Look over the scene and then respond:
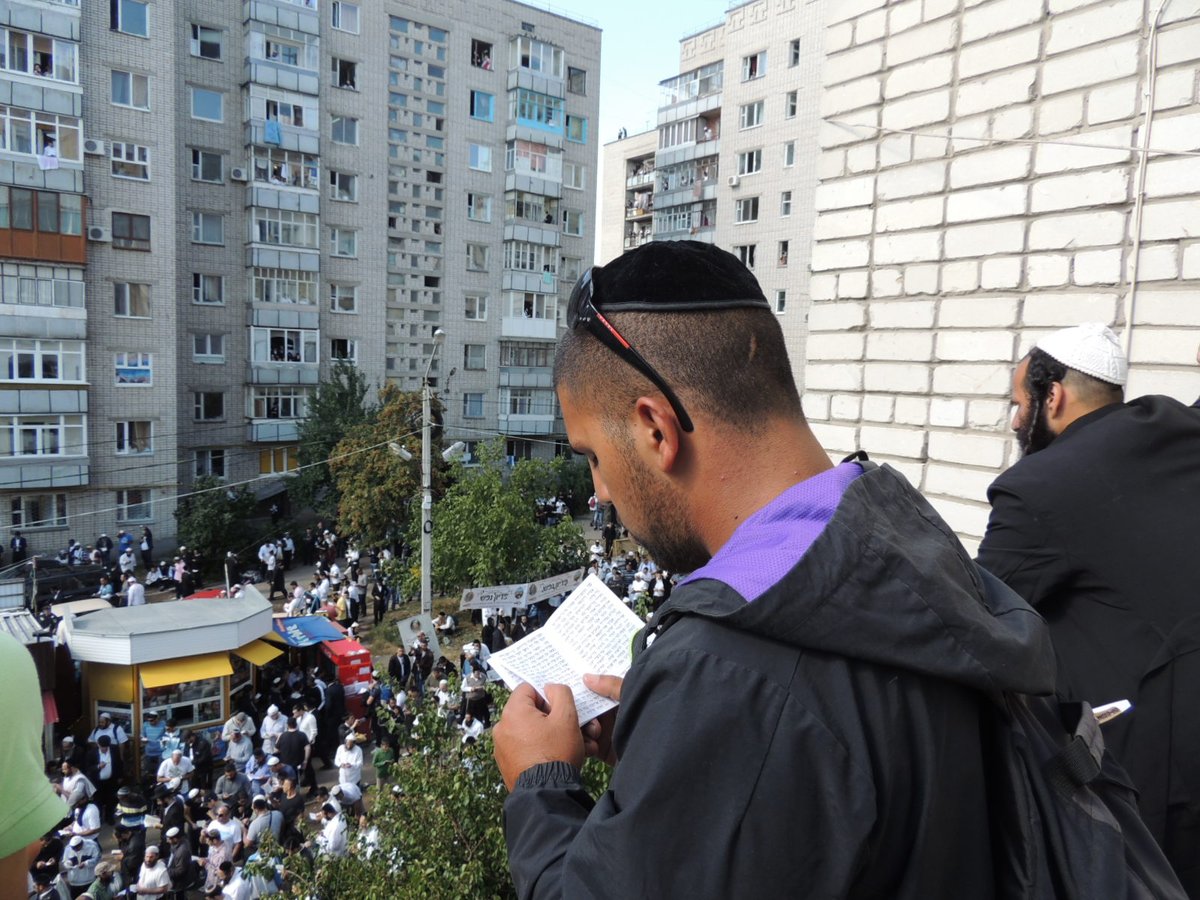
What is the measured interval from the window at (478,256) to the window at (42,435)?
1633 cm

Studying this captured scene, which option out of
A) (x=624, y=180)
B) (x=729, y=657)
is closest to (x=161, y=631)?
(x=729, y=657)

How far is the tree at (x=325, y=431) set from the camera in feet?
93.7

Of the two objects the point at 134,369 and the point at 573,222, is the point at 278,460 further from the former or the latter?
the point at 573,222

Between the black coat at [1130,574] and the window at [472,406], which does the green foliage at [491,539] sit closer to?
the window at [472,406]

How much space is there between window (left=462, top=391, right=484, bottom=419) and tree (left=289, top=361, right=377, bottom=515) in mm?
7084

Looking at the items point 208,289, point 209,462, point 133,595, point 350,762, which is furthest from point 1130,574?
point 208,289

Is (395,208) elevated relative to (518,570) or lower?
elevated

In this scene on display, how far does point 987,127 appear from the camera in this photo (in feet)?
20.5

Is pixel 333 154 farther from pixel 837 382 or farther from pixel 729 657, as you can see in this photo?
pixel 729 657

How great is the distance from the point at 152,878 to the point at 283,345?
25371 millimetres

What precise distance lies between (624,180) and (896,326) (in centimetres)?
4890

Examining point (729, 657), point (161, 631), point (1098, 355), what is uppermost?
point (1098, 355)

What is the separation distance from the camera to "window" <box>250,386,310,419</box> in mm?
31422

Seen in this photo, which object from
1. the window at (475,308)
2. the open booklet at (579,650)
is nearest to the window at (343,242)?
the window at (475,308)
